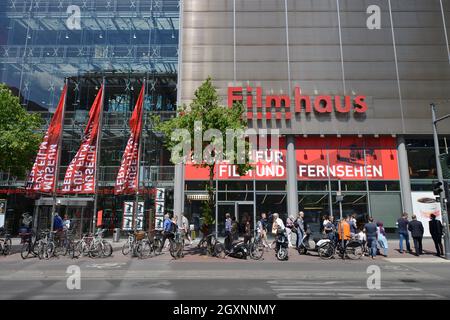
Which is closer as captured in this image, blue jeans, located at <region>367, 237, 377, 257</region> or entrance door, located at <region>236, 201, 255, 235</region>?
blue jeans, located at <region>367, 237, 377, 257</region>

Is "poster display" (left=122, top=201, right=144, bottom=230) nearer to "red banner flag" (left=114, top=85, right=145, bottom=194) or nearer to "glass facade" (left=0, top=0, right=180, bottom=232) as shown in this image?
"glass facade" (left=0, top=0, right=180, bottom=232)

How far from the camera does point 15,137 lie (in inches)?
687

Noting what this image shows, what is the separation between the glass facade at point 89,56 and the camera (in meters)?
28.3

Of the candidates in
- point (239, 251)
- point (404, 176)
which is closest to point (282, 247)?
point (239, 251)

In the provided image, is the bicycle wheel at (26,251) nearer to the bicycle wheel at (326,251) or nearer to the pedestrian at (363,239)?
the bicycle wheel at (326,251)

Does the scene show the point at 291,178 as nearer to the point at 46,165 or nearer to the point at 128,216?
the point at 128,216

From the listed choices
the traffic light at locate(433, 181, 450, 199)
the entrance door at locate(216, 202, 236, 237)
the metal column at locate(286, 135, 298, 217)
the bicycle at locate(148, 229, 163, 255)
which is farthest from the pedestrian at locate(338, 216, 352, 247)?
the entrance door at locate(216, 202, 236, 237)

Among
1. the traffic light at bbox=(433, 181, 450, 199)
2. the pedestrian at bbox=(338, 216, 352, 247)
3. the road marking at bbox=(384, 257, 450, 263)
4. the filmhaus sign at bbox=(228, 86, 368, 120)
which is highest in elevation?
the filmhaus sign at bbox=(228, 86, 368, 120)

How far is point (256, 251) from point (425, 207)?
14678mm

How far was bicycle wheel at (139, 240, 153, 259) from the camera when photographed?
50.1 feet

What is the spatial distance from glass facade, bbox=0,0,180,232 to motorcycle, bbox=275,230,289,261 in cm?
1553

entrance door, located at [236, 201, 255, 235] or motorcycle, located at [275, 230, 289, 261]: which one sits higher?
entrance door, located at [236, 201, 255, 235]

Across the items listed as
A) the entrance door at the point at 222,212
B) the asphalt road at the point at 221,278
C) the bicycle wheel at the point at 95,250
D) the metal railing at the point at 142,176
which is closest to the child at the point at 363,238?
the asphalt road at the point at 221,278

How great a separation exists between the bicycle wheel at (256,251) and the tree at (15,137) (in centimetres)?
1243
